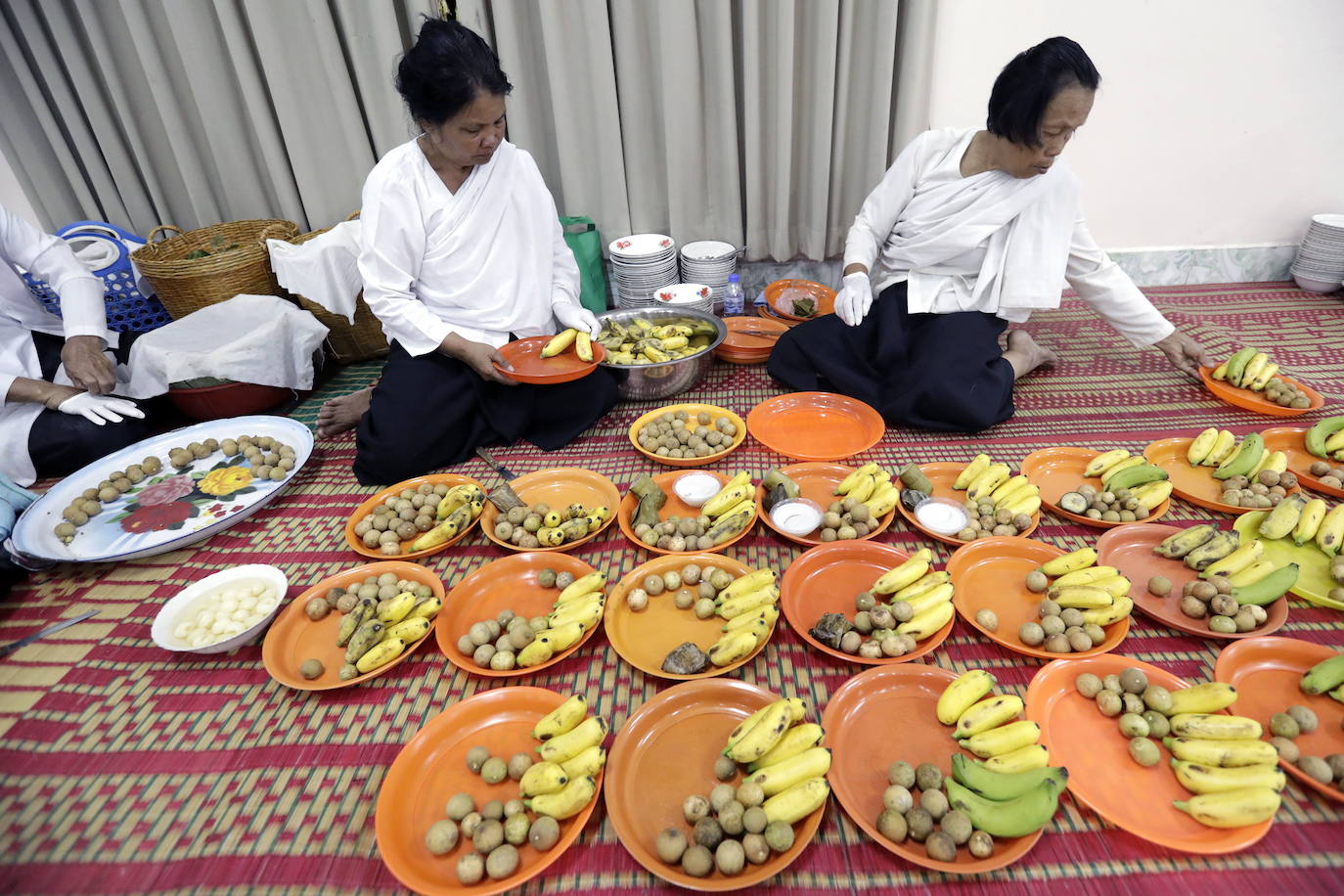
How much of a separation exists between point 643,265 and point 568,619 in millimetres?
2623

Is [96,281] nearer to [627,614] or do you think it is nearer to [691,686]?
[627,614]

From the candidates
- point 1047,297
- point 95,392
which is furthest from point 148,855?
point 1047,297

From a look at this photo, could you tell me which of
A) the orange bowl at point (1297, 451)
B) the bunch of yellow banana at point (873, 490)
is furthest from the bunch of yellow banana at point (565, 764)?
the orange bowl at point (1297, 451)

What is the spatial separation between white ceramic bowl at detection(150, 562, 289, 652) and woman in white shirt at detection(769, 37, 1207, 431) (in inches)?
94.0

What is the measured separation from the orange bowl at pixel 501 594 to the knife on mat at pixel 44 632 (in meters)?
1.27

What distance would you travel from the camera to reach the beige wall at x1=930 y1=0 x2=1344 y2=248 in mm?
3648

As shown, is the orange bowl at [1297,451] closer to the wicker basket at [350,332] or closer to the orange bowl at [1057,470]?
the orange bowl at [1057,470]

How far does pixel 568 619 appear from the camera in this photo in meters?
1.84

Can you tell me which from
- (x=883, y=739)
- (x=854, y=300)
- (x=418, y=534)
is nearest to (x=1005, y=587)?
(x=883, y=739)

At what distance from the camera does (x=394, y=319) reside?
274 cm

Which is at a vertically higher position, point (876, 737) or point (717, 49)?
point (717, 49)

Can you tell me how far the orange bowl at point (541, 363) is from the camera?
274 centimetres

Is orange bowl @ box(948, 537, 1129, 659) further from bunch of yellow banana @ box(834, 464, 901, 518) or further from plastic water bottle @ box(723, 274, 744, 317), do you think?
plastic water bottle @ box(723, 274, 744, 317)

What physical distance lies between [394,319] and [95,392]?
1447 mm
